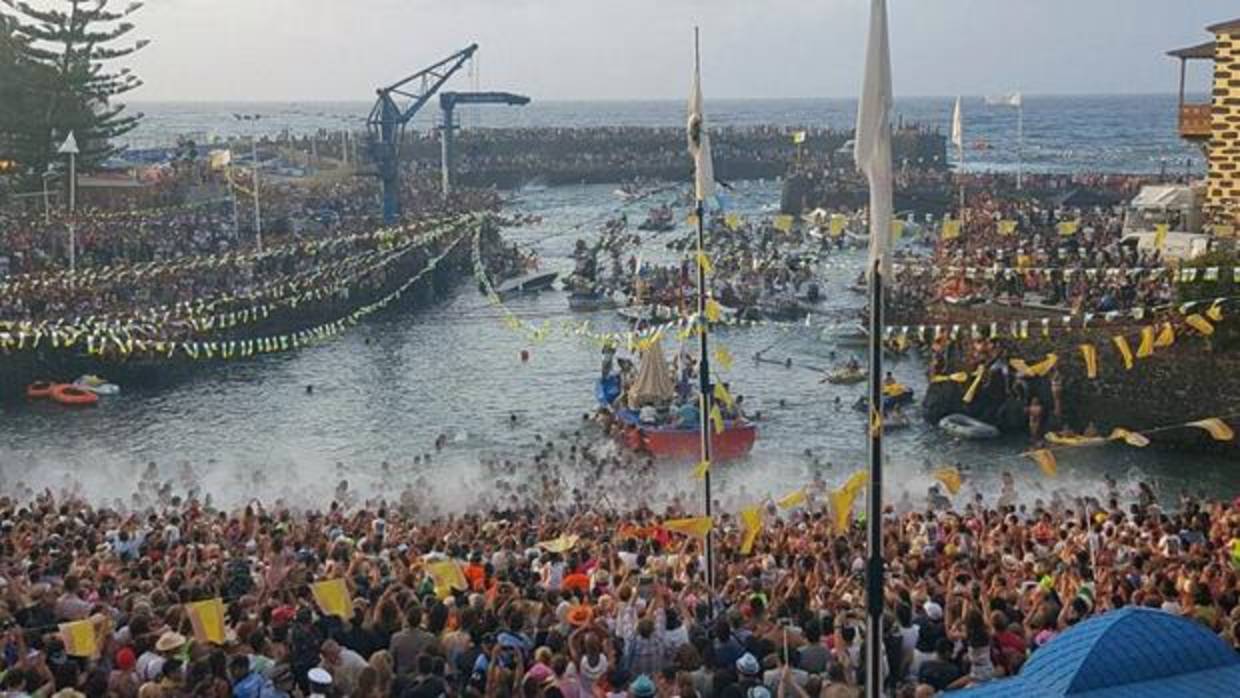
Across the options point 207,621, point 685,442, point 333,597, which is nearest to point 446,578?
point 333,597

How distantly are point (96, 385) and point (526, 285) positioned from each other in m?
19.2

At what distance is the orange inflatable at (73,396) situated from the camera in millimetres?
34562

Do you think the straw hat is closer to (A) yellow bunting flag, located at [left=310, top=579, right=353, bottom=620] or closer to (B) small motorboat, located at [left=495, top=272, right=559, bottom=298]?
(A) yellow bunting flag, located at [left=310, top=579, right=353, bottom=620]

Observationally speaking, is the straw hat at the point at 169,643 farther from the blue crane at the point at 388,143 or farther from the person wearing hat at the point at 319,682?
the blue crane at the point at 388,143

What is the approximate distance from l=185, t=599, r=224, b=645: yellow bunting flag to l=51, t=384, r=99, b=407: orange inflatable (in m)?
26.0

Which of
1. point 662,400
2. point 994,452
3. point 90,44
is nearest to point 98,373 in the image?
point 662,400

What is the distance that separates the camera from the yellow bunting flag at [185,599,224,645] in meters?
10.3

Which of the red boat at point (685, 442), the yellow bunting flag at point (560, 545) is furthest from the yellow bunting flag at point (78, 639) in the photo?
the red boat at point (685, 442)

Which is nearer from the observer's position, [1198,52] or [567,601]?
[567,601]

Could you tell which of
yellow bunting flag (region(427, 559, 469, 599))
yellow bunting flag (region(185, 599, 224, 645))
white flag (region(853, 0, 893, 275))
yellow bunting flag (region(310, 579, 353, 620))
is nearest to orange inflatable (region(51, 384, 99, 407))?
yellow bunting flag (region(427, 559, 469, 599))

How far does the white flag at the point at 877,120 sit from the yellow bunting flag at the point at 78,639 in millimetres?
6250

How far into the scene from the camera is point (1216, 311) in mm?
20750

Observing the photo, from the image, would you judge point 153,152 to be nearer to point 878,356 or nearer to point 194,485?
point 194,485

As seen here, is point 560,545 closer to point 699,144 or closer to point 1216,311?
point 699,144
